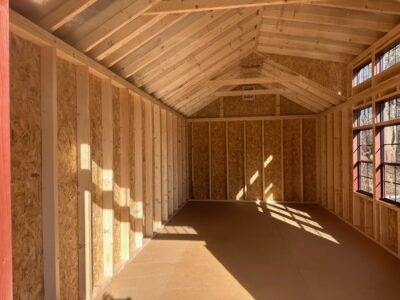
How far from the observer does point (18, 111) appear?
7.59 feet

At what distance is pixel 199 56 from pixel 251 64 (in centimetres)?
229

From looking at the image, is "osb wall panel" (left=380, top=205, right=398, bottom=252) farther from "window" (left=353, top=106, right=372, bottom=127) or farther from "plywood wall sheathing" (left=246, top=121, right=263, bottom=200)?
"plywood wall sheathing" (left=246, top=121, right=263, bottom=200)

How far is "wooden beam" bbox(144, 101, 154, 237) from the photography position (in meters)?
5.47

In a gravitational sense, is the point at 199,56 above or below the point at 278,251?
above

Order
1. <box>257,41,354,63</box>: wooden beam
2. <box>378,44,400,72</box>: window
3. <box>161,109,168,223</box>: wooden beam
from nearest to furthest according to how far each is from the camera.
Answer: <box>378,44,400,72</box>: window
<box>257,41,354,63</box>: wooden beam
<box>161,109,168,223</box>: wooden beam

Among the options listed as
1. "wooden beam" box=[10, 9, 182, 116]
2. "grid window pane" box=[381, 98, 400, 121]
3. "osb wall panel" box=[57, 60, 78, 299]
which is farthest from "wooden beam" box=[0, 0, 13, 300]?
"grid window pane" box=[381, 98, 400, 121]

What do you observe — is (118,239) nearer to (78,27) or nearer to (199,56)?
(78,27)

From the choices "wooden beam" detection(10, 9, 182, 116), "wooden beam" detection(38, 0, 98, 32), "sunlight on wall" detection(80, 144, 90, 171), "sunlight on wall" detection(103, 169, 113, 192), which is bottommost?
"sunlight on wall" detection(103, 169, 113, 192)

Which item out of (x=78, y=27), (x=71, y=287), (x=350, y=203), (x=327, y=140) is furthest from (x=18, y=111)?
(x=327, y=140)

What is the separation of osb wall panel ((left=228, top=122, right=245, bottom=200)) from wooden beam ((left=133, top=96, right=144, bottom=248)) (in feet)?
17.3

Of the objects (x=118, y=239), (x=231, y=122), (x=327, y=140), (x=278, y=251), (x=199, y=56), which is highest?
(x=199, y=56)

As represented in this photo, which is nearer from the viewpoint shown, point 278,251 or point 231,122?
point 278,251

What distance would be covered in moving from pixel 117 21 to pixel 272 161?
7.52 m

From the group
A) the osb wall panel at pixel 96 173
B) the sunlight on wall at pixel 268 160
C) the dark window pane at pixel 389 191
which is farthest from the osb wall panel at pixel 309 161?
the osb wall panel at pixel 96 173
